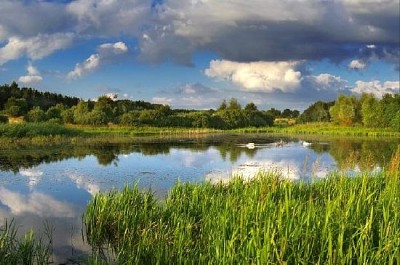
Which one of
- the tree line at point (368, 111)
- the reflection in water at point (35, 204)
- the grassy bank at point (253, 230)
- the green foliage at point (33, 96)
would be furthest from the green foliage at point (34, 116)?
the grassy bank at point (253, 230)

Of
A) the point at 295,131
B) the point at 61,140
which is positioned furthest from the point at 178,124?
the point at 61,140

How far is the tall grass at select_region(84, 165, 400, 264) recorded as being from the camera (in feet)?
20.0

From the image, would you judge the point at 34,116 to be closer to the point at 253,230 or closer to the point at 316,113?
the point at 253,230

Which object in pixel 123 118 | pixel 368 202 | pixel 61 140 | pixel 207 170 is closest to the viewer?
pixel 368 202

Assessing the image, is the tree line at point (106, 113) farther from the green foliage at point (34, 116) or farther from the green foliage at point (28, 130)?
the green foliage at point (28, 130)

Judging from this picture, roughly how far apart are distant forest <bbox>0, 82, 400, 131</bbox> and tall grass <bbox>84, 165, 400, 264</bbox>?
48.1 meters

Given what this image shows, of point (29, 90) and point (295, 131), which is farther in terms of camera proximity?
point (29, 90)

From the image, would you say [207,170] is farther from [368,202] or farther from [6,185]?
[368,202]

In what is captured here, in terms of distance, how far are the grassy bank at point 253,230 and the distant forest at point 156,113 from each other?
158ft

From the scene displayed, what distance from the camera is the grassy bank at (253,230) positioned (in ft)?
20.0

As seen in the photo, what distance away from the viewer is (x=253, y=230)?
6.25 m

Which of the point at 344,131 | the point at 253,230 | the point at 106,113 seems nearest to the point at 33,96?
the point at 106,113

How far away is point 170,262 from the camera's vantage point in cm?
688

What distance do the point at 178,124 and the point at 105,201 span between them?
69.5 meters
